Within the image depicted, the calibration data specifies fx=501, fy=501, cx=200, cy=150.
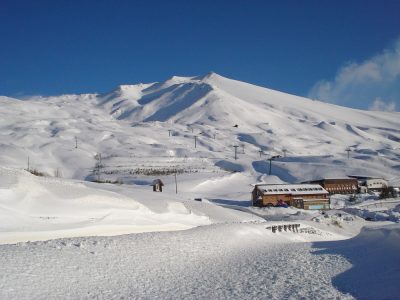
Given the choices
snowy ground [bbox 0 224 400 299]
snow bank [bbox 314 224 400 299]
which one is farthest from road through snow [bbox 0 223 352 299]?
snow bank [bbox 314 224 400 299]

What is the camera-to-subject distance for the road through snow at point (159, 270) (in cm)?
1027

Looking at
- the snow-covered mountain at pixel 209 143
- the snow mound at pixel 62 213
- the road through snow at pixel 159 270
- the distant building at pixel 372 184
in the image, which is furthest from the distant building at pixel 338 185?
the road through snow at pixel 159 270

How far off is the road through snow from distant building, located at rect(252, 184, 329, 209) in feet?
109

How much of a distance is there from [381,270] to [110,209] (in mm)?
13033

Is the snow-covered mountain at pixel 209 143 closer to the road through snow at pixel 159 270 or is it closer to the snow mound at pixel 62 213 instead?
the snow mound at pixel 62 213

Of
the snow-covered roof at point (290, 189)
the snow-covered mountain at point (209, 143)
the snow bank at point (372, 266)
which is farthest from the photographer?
the snow-covered mountain at point (209, 143)

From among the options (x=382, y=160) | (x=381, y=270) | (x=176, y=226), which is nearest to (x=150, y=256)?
(x=381, y=270)

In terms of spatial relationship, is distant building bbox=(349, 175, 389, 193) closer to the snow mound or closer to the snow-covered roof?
the snow-covered roof

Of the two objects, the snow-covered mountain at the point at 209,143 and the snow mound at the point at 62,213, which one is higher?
the snow-covered mountain at the point at 209,143

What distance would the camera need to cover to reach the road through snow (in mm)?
10266

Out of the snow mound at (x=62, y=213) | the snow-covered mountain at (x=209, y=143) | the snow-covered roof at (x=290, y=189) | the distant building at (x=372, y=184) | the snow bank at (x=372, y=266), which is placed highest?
the snow-covered mountain at (x=209, y=143)

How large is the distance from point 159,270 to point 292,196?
39586 millimetres

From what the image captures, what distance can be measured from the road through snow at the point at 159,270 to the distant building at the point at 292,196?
33.1 m

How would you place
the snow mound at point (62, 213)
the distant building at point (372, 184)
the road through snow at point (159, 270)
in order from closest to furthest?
the road through snow at point (159, 270), the snow mound at point (62, 213), the distant building at point (372, 184)
